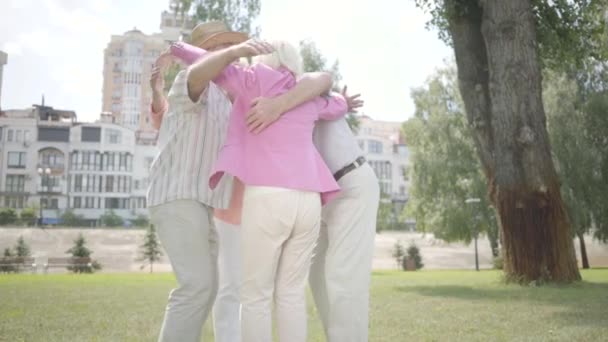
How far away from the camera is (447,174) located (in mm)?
26922

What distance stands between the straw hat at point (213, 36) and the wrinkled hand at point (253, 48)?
0.56 metres

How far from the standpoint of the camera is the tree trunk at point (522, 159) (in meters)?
9.71

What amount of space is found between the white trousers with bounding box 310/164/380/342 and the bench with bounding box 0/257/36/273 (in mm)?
27167

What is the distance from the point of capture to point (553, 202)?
9.73 metres

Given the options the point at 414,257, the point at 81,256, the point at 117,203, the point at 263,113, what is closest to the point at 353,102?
the point at 263,113

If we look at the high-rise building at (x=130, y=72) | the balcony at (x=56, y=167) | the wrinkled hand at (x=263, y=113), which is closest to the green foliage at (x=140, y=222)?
the balcony at (x=56, y=167)

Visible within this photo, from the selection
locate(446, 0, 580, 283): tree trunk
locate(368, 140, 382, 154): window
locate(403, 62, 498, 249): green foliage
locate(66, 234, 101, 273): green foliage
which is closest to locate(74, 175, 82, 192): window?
locate(368, 140, 382, 154): window

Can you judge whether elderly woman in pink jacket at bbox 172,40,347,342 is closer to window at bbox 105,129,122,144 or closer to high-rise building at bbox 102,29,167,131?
window at bbox 105,129,122,144

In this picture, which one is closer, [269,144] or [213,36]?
Answer: [269,144]

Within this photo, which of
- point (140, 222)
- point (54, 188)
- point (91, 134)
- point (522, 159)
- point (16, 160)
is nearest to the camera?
point (522, 159)

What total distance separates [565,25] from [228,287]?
1186 centimetres

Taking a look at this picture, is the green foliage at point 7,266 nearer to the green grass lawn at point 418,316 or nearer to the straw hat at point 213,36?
the green grass lawn at point 418,316

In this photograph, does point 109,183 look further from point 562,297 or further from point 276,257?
point 276,257

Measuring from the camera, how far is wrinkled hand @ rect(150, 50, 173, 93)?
3153 millimetres
